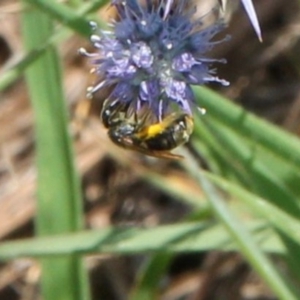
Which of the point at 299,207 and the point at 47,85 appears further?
the point at 47,85

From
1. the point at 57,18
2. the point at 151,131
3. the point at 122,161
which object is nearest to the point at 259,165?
the point at 151,131

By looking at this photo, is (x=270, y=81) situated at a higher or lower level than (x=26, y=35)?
→ lower

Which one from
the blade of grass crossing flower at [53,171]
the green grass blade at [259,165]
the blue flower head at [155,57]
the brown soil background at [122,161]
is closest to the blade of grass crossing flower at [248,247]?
the green grass blade at [259,165]

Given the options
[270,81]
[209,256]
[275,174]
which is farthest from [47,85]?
[270,81]

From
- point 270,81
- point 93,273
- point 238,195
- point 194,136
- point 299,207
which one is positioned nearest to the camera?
point 238,195

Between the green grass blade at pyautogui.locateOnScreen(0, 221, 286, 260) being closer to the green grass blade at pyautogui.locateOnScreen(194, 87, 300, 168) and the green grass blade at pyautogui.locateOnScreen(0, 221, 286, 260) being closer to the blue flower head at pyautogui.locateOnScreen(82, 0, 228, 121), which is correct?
the green grass blade at pyautogui.locateOnScreen(194, 87, 300, 168)

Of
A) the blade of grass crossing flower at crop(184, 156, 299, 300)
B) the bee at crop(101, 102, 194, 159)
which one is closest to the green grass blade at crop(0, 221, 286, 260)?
the blade of grass crossing flower at crop(184, 156, 299, 300)

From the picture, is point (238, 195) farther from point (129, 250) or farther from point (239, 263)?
point (239, 263)
